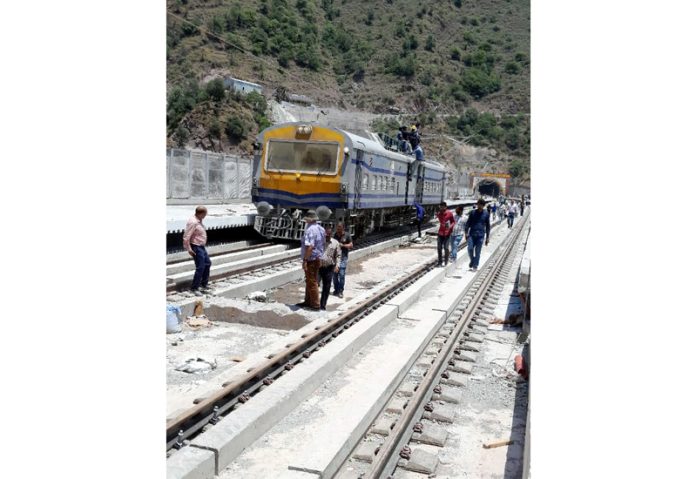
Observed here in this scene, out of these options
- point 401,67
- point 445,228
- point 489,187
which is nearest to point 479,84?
point 401,67

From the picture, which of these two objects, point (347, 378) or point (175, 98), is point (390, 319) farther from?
point (175, 98)

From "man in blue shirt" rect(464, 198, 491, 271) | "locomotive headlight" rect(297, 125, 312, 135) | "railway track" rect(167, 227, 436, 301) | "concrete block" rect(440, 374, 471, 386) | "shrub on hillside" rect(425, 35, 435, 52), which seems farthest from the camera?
"shrub on hillside" rect(425, 35, 435, 52)

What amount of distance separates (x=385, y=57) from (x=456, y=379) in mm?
135917

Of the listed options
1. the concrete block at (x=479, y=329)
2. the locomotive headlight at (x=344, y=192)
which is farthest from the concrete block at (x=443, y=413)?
the locomotive headlight at (x=344, y=192)

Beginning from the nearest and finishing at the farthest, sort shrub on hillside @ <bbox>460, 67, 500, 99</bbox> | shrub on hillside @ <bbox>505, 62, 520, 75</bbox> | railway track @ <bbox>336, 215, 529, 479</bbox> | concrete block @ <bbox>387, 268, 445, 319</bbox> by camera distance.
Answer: railway track @ <bbox>336, 215, 529, 479</bbox> → concrete block @ <bbox>387, 268, 445, 319</bbox> → shrub on hillside @ <bbox>460, 67, 500, 99</bbox> → shrub on hillside @ <bbox>505, 62, 520, 75</bbox>

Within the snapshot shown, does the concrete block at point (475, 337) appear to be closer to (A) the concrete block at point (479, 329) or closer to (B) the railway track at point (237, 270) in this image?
(A) the concrete block at point (479, 329)

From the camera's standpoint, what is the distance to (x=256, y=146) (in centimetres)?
1792

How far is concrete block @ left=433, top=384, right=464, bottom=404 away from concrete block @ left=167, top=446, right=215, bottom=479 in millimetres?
2876

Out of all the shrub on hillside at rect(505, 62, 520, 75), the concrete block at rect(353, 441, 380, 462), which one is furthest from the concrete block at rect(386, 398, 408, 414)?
the shrub on hillside at rect(505, 62, 520, 75)

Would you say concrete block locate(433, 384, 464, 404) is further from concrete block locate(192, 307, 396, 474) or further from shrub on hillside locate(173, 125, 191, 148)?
shrub on hillside locate(173, 125, 191, 148)

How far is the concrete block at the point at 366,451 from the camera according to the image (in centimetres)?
508

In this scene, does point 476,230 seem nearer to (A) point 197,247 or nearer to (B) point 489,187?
(A) point 197,247

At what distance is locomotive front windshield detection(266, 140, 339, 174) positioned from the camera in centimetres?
1730

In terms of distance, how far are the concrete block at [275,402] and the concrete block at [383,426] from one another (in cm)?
78
